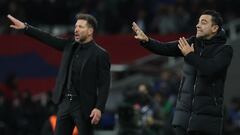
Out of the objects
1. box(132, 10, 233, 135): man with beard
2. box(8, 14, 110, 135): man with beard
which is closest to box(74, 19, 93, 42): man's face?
box(8, 14, 110, 135): man with beard

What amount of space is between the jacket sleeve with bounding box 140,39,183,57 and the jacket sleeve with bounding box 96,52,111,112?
780 mm

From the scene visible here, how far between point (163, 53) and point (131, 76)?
11259 mm

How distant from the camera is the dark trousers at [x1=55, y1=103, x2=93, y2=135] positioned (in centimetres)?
971

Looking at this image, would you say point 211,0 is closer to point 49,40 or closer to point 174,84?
point 174,84

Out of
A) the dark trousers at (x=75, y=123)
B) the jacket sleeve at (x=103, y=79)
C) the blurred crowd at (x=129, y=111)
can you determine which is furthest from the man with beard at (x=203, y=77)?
the blurred crowd at (x=129, y=111)

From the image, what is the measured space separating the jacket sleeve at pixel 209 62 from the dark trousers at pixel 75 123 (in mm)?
1659

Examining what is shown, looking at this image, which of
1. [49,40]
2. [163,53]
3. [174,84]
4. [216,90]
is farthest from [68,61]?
[174,84]

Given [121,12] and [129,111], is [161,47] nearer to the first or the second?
[129,111]

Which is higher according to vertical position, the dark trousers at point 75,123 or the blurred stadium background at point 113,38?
the blurred stadium background at point 113,38

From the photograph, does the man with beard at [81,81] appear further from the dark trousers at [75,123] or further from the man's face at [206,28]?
the man's face at [206,28]

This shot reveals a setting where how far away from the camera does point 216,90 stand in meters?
8.91

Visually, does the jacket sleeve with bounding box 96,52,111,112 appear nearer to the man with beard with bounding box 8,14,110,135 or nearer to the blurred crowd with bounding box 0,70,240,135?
the man with beard with bounding box 8,14,110,135

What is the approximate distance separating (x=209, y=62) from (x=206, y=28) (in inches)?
19.7

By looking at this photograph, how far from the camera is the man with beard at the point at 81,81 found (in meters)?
9.73
